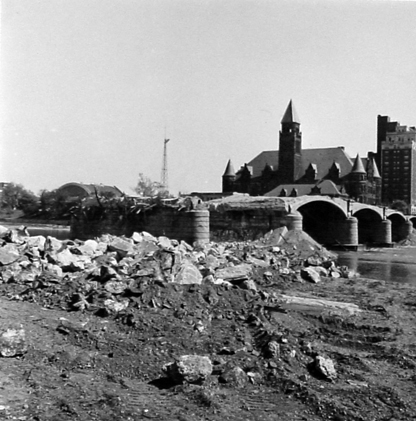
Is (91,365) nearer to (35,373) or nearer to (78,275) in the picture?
(35,373)

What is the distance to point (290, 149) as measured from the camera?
11212 cm

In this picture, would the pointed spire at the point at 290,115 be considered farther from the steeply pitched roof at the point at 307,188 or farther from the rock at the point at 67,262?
the rock at the point at 67,262

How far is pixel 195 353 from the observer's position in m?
8.16

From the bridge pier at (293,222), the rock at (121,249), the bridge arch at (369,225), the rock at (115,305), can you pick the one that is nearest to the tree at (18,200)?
the bridge arch at (369,225)

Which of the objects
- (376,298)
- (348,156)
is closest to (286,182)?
(348,156)

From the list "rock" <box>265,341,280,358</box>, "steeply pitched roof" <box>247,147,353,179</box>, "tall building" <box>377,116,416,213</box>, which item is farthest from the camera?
"tall building" <box>377,116,416,213</box>

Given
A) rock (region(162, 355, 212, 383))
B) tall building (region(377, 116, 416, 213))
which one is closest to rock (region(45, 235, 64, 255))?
rock (region(162, 355, 212, 383))

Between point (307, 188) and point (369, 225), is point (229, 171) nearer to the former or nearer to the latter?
point (307, 188)

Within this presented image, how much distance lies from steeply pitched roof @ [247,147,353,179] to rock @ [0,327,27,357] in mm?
104512

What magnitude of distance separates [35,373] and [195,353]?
2590 millimetres

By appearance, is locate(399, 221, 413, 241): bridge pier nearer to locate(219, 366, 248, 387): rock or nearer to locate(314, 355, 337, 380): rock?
locate(314, 355, 337, 380): rock

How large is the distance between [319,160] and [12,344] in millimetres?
109143

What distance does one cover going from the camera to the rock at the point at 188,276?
1269cm

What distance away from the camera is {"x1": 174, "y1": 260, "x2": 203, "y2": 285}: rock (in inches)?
499
